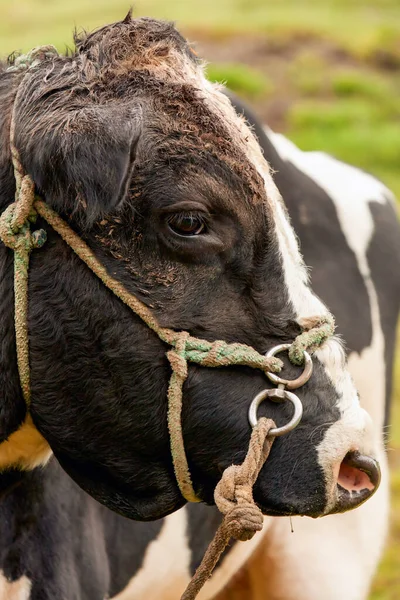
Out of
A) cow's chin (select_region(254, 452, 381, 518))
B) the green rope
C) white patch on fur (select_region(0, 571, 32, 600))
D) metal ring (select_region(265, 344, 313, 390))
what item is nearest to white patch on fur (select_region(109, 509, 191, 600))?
white patch on fur (select_region(0, 571, 32, 600))

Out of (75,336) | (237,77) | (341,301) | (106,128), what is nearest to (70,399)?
(75,336)

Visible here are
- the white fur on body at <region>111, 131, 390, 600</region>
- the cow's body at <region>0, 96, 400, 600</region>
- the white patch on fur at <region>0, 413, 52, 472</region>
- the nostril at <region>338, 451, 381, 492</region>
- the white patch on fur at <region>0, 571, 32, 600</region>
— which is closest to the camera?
the nostril at <region>338, 451, 381, 492</region>

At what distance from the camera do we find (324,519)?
170 inches

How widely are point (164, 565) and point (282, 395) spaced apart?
4.57 ft

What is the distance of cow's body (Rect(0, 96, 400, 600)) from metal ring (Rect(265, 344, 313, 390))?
3.31 ft

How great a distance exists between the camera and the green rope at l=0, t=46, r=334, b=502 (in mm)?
2586

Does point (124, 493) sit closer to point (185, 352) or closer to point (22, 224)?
point (185, 352)

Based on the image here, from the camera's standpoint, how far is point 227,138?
2648mm

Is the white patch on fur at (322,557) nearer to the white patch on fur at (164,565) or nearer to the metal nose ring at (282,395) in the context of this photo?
the white patch on fur at (164,565)

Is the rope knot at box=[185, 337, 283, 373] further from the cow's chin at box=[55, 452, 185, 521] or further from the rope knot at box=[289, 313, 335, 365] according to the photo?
the cow's chin at box=[55, 452, 185, 521]

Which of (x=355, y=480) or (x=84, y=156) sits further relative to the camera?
(x=355, y=480)

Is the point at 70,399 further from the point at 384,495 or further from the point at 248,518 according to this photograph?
the point at 384,495

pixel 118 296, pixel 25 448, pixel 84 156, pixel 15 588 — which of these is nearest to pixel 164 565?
pixel 15 588

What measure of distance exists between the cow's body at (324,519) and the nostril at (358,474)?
984mm
